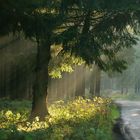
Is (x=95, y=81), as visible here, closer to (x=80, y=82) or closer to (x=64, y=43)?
(x=80, y=82)

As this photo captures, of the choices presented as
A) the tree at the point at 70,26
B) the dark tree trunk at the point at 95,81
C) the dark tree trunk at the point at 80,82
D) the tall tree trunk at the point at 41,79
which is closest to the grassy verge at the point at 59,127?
the tall tree trunk at the point at 41,79

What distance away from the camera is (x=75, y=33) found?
624 inches

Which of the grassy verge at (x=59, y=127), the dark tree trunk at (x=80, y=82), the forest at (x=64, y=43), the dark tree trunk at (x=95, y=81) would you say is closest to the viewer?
the grassy verge at (x=59, y=127)

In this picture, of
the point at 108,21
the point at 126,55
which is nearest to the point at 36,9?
the point at 108,21

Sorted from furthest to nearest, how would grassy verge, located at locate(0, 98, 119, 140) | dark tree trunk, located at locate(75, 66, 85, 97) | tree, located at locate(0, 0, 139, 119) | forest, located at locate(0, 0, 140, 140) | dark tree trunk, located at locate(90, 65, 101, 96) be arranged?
dark tree trunk, located at locate(90, 65, 101, 96)
dark tree trunk, located at locate(75, 66, 85, 97)
tree, located at locate(0, 0, 139, 119)
forest, located at locate(0, 0, 140, 140)
grassy verge, located at locate(0, 98, 119, 140)

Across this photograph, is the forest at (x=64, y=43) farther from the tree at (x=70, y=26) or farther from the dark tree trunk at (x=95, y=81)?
the dark tree trunk at (x=95, y=81)

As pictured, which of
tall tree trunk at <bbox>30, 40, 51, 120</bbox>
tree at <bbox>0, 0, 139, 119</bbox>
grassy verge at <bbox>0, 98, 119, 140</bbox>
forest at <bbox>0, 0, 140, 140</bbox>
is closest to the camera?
grassy verge at <bbox>0, 98, 119, 140</bbox>

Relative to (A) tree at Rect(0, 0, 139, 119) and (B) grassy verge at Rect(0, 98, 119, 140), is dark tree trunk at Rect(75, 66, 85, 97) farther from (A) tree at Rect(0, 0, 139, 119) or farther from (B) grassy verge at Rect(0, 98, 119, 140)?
(A) tree at Rect(0, 0, 139, 119)

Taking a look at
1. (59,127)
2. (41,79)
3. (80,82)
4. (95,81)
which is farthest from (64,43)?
(95,81)

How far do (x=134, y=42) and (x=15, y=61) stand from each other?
34.0ft

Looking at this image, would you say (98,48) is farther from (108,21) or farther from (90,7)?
(90,7)

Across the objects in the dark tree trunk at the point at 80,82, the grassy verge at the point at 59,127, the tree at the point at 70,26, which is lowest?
the grassy verge at the point at 59,127

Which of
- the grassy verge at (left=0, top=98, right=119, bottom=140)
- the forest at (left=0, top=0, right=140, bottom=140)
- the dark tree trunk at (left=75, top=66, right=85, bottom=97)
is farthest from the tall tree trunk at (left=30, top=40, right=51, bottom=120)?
the dark tree trunk at (left=75, top=66, right=85, bottom=97)

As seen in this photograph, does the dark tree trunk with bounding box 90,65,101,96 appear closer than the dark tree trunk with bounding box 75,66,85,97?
No
